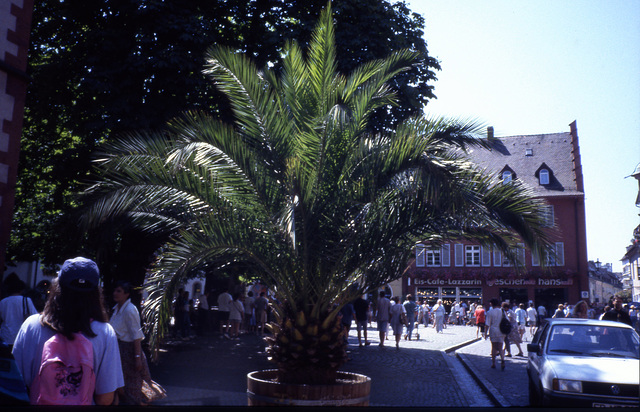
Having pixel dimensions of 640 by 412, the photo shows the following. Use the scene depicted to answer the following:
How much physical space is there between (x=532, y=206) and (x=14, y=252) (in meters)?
6.26

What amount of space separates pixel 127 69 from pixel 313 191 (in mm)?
8247

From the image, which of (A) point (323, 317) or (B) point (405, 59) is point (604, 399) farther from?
(B) point (405, 59)

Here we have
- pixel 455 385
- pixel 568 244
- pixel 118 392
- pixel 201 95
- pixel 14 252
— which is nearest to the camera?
pixel 118 392

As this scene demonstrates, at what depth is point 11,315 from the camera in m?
7.88

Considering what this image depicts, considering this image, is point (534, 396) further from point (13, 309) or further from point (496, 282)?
point (496, 282)

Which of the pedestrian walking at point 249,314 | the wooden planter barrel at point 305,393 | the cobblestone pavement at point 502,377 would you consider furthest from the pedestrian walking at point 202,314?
the wooden planter barrel at point 305,393

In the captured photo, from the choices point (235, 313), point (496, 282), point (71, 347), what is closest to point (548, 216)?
point (71, 347)

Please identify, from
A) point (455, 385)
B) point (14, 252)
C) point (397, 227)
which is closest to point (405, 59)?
point (397, 227)

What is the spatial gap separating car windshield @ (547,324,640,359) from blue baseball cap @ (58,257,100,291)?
24.8 ft

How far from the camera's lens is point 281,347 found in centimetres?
743

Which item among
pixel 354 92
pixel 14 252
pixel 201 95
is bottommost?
pixel 14 252

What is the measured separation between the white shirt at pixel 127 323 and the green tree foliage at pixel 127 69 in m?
1.69

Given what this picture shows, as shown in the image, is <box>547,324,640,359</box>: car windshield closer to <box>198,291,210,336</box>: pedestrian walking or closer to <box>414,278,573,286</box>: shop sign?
<box>198,291,210,336</box>: pedestrian walking

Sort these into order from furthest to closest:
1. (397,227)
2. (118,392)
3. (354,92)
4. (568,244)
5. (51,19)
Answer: (568,244) → (51,19) → (354,92) → (397,227) → (118,392)
